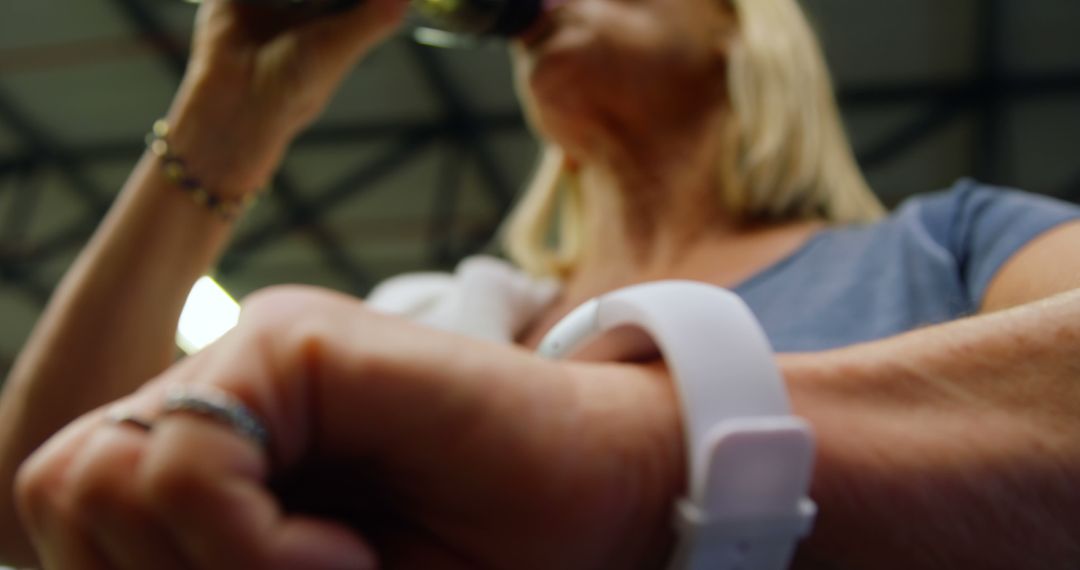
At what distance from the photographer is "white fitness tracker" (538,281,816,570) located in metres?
0.18

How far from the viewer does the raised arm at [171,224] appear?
51 centimetres

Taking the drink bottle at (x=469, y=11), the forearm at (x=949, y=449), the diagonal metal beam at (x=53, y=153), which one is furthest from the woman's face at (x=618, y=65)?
the diagonal metal beam at (x=53, y=153)

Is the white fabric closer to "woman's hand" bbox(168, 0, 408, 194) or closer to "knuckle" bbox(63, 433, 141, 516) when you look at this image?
"woman's hand" bbox(168, 0, 408, 194)

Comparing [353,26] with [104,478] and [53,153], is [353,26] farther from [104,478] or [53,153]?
[53,153]

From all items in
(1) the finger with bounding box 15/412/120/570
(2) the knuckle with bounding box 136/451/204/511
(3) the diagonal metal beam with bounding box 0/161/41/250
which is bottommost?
(3) the diagonal metal beam with bounding box 0/161/41/250

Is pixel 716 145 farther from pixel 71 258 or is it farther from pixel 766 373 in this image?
pixel 71 258

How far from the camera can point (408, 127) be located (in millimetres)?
2604

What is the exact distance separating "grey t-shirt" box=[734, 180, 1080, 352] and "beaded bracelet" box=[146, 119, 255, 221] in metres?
0.38

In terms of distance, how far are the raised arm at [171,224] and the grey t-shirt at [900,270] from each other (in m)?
0.38

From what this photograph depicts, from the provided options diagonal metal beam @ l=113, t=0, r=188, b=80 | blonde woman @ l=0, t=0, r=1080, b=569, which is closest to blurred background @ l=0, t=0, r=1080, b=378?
diagonal metal beam @ l=113, t=0, r=188, b=80

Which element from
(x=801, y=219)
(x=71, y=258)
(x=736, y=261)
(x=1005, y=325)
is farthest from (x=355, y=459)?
(x=71, y=258)

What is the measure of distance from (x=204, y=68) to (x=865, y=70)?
80.5 inches

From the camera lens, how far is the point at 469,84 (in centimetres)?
238

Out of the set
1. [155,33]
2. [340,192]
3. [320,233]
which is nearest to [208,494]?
[155,33]
